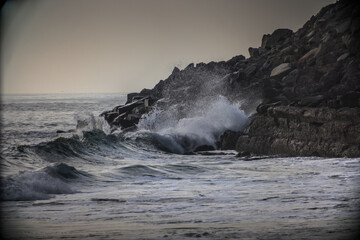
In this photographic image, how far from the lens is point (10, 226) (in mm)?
5348

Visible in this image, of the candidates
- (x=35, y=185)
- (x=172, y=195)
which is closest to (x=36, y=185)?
(x=35, y=185)

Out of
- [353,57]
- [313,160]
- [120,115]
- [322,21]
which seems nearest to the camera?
[313,160]

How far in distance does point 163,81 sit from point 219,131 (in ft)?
28.2

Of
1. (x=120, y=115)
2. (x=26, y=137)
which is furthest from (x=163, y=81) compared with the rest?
(x=26, y=137)

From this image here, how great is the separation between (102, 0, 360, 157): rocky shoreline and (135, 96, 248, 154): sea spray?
0.44 meters

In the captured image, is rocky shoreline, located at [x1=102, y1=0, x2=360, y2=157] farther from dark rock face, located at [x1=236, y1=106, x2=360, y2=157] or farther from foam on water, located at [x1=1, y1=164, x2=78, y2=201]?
foam on water, located at [x1=1, y1=164, x2=78, y2=201]

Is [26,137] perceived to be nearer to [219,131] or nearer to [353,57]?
[219,131]

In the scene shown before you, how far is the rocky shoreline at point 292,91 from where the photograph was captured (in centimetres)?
1098

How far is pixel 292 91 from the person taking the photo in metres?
14.3

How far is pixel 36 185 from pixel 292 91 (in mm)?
8374

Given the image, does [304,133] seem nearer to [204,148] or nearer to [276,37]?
[204,148]

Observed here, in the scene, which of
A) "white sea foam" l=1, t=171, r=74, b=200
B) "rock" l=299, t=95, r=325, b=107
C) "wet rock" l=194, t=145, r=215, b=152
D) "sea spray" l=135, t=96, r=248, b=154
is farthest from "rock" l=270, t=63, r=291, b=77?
"white sea foam" l=1, t=171, r=74, b=200

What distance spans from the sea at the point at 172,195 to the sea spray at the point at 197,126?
142 centimetres

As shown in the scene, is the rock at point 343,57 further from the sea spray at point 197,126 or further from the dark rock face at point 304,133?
the sea spray at point 197,126
